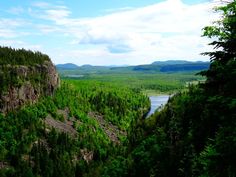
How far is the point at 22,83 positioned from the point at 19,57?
18.5 meters

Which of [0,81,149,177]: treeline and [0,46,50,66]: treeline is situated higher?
[0,46,50,66]: treeline

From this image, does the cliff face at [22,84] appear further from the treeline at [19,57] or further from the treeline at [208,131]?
the treeline at [208,131]

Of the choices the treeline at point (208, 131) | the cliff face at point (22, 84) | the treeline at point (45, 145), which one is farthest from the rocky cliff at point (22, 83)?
the treeline at point (208, 131)

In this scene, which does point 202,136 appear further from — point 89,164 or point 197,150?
point 89,164

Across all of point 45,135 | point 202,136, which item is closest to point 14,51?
point 45,135

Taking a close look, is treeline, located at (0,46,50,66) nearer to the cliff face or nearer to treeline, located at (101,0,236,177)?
the cliff face

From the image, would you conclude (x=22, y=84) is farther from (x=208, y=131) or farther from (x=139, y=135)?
(x=208, y=131)

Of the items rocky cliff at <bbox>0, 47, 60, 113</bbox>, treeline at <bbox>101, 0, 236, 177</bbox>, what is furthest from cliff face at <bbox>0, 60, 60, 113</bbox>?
treeline at <bbox>101, 0, 236, 177</bbox>

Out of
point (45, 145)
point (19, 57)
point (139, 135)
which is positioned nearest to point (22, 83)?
point (19, 57)

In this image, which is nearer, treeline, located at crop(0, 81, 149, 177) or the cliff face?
treeline, located at crop(0, 81, 149, 177)

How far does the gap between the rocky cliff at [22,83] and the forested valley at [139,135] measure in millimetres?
476

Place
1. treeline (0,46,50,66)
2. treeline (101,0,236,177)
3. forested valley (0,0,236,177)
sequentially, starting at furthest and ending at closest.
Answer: treeline (0,46,50,66) → forested valley (0,0,236,177) → treeline (101,0,236,177)

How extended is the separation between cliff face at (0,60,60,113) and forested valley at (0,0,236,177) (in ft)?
1.55

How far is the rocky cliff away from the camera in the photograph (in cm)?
15700
